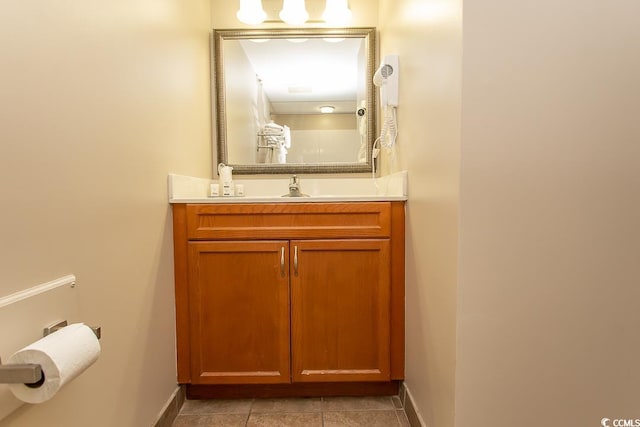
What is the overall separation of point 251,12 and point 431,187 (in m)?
1.50

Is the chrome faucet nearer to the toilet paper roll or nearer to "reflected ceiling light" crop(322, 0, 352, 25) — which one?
"reflected ceiling light" crop(322, 0, 352, 25)

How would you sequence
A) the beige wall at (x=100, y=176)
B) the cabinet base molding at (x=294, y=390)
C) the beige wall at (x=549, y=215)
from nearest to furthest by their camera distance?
the beige wall at (x=100, y=176), the beige wall at (x=549, y=215), the cabinet base molding at (x=294, y=390)

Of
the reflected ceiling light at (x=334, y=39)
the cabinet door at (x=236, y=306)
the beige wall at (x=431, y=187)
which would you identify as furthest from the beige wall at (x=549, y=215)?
the reflected ceiling light at (x=334, y=39)

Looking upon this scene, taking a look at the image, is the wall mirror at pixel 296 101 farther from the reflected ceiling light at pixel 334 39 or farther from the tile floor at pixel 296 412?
the tile floor at pixel 296 412

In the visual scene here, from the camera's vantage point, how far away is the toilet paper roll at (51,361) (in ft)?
1.84

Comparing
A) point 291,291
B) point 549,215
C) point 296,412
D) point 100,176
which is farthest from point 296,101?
point 296,412

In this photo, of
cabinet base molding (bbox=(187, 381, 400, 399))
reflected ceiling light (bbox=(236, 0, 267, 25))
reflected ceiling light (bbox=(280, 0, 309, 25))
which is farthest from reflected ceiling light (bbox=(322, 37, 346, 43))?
cabinet base molding (bbox=(187, 381, 400, 399))

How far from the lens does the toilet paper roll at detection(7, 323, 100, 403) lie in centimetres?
56

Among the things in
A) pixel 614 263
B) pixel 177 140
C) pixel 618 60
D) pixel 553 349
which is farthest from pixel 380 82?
pixel 553 349

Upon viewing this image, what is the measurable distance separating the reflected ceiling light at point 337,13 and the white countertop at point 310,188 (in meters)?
0.92

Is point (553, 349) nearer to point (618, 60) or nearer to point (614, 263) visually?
point (614, 263)

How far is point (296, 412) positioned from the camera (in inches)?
52.3

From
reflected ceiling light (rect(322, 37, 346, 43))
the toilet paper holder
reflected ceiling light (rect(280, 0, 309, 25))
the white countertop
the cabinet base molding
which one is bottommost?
the cabinet base molding

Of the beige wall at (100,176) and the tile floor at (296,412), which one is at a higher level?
the beige wall at (100,176)
